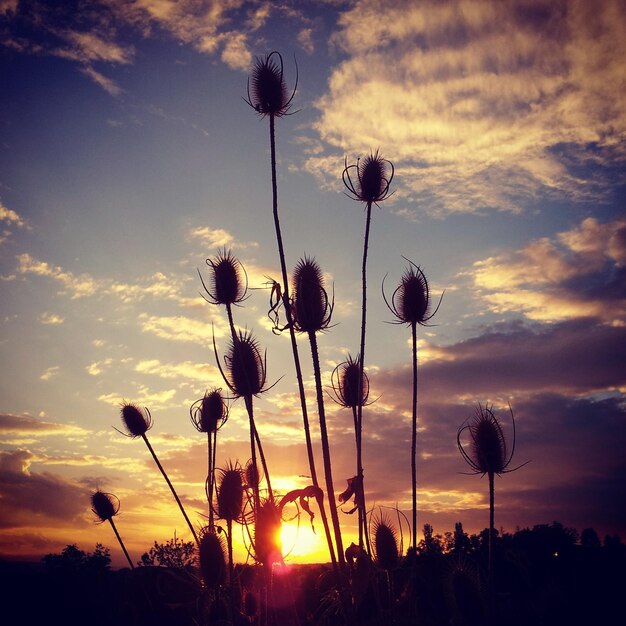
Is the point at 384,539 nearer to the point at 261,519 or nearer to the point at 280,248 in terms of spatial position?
the point at 261,519

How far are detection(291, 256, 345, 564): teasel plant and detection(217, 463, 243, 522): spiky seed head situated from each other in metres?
2.42

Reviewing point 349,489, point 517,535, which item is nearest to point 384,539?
point 349,489

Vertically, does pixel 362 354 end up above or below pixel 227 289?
below

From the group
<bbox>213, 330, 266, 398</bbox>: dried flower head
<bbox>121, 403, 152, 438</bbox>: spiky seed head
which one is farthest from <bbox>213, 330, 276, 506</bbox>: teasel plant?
<bbox>121, 403, 152, 438</bbox>: spiky seed head

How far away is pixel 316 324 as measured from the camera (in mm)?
7730

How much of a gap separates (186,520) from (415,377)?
6.11 m

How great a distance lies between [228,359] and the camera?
29.5 feet

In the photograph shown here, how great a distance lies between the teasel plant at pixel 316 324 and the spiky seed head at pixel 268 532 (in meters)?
0.59

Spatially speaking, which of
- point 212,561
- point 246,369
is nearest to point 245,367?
point 246,369

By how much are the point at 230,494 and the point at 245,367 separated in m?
2.36

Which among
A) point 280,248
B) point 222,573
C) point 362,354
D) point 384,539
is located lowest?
point 222,573

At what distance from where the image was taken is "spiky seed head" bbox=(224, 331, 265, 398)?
8.35 metres

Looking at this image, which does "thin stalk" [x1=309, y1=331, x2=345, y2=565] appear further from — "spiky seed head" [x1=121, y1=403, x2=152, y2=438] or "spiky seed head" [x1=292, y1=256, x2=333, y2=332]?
"spiky seed head" [x1=121, y1=403, x2=152, y2=438]

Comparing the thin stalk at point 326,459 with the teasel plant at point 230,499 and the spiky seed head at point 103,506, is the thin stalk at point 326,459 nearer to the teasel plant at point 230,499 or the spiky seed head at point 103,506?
the teasel plant at point 230,499
